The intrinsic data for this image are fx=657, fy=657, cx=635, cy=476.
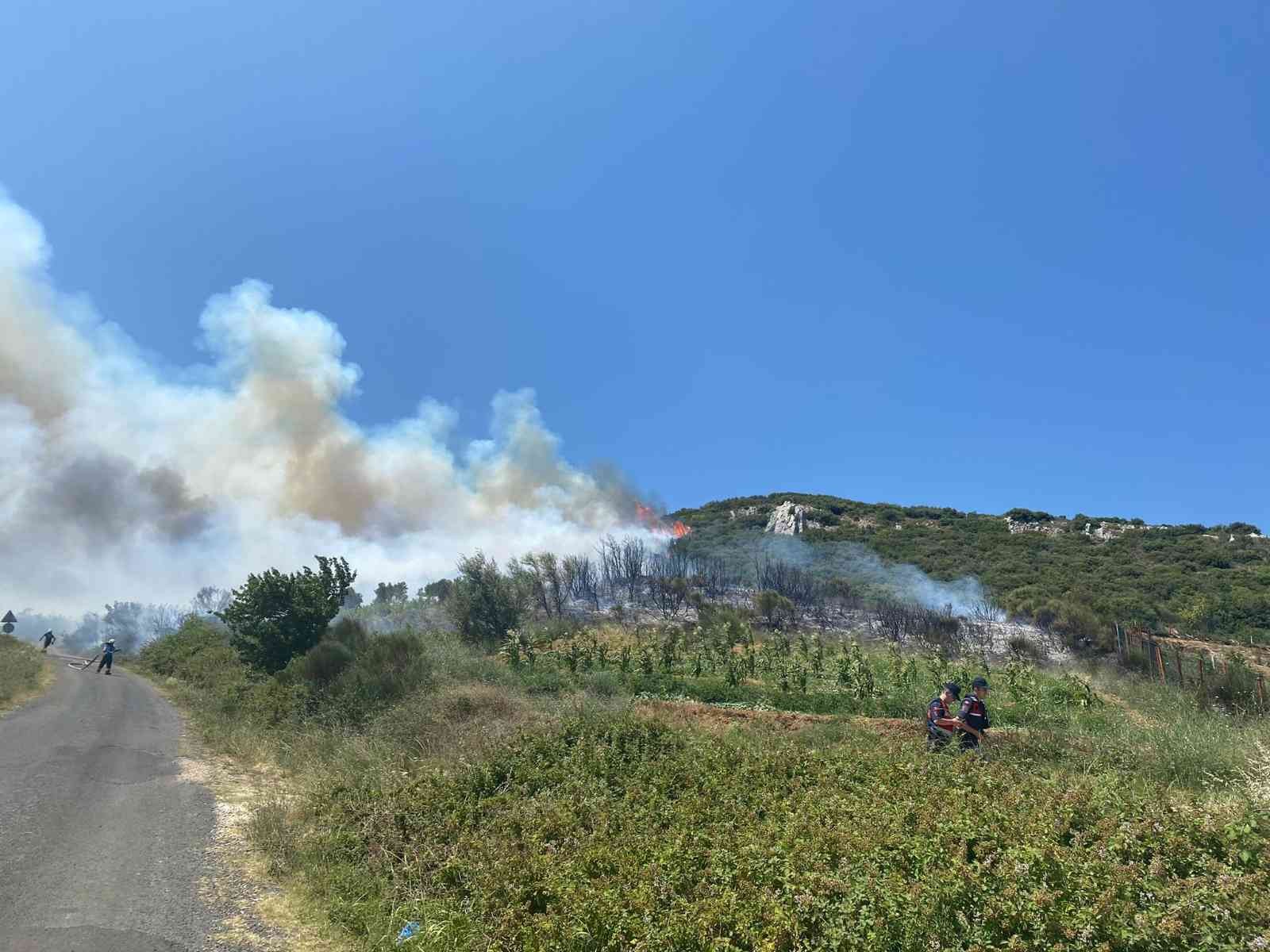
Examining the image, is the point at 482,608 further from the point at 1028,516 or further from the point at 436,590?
the point at 1028,516

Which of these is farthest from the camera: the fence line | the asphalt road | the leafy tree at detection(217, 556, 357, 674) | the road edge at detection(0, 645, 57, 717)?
the leafy tree at detection(217, 556, 357, 674)

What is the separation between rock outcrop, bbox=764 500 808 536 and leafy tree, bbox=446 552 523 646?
63107 millimetres

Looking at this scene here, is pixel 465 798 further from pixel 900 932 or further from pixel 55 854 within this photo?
pixel 900 932

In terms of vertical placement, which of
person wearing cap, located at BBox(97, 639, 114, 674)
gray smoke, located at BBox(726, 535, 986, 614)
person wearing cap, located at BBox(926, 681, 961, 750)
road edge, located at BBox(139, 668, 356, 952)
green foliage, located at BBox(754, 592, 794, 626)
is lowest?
person wearing cap, located at BBox(97, 639, 114, 674)

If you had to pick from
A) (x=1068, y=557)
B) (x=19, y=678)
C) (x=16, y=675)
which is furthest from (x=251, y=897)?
(x=1068, y=557)

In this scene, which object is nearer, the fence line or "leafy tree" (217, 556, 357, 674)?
the fence line

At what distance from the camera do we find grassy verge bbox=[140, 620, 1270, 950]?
4.71 metres

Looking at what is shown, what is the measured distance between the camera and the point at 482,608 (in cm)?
3188

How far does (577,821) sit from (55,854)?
6061mm

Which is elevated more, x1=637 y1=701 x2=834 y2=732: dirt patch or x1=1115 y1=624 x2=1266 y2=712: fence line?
x1=1115 y1=624 x2=1266 y2=712: fence line

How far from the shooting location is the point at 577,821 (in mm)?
7496

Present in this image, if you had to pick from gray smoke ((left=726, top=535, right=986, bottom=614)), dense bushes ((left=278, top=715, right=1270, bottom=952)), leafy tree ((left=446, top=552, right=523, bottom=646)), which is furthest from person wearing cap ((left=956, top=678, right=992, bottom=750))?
gray smoke ((left=726, top=535, right=986, bottom=614))

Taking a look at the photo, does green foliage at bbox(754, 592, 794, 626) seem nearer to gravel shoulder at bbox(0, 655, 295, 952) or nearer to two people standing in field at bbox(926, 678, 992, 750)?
two people standing in field at bbox(926, 678, 992, 750)

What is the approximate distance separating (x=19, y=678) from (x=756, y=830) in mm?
25378
